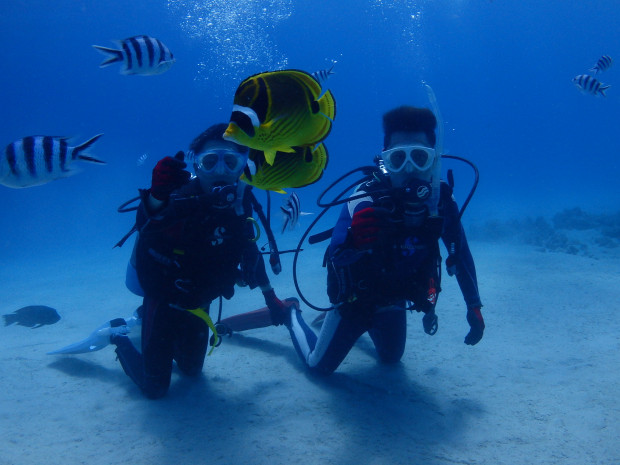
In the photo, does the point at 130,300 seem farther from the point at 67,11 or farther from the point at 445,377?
the point at 67,11

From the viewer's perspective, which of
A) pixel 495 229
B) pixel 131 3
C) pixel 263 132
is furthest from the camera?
pixel 131 3

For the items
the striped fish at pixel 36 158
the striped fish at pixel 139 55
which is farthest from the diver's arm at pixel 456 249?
the striped fish at pixel 139 55

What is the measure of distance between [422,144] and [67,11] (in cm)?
5284

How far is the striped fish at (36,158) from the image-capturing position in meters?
2.30

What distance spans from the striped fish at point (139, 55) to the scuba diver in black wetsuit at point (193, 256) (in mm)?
1442

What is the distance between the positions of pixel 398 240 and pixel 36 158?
2743mm

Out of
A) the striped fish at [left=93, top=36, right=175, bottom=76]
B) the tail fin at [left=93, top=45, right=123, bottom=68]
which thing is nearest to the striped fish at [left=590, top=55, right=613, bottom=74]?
the striped fish at [left=93, top=36, right=175, bottom=76]

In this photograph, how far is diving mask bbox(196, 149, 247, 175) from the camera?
129 inches

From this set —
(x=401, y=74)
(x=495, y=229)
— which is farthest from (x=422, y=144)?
(x=401, y=74)

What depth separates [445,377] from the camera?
3.81m

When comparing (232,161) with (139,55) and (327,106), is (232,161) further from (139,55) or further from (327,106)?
(327,106)

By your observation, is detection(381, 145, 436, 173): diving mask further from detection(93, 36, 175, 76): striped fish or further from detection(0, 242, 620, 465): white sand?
detection(93, 36, 175, 76): striped fish

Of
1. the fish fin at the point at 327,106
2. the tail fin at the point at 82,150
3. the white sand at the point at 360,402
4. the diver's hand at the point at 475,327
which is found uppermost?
the tail fin at the point at 82,150

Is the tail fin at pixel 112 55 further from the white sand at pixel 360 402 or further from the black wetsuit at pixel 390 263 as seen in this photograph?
the white sand at pixel 360 402
